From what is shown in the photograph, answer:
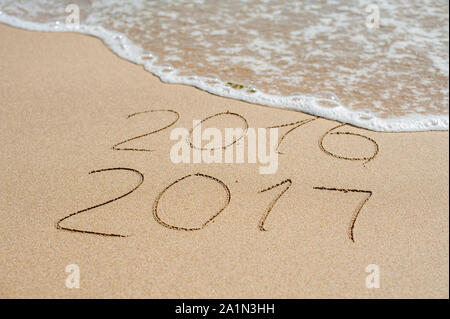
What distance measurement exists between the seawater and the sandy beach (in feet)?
0.84

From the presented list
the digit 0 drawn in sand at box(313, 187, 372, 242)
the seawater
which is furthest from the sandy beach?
the seawater

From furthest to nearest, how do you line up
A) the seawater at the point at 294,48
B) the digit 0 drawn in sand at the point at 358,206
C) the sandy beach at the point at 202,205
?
the seawater at the point at 294,48 < the digit 0 drawn in sand at the point at 358,206 < the sandy beach at the point at 202,205

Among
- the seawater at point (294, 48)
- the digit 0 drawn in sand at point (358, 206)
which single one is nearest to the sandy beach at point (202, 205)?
the digit 0 drawn in sand at point (358, 206)

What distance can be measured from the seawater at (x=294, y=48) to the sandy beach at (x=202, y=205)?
0.26 meters

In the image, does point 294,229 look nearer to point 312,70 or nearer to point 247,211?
point 247,211

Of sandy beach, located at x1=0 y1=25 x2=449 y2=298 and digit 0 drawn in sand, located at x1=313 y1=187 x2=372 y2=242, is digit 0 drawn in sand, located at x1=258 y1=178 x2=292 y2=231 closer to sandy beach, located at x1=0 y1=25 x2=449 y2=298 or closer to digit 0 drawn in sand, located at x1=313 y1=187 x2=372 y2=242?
sandy beach, located at x1=0 y1=25 x2=449 y2=298

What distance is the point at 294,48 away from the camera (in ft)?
11.8

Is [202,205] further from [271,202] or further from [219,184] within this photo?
[271,202]

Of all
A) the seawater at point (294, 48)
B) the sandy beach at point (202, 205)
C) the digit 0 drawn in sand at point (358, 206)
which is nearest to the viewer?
the sandy beach at point (202, 205)

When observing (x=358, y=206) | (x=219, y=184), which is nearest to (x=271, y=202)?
(x=219, y=184)

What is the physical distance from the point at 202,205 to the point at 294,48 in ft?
6.29

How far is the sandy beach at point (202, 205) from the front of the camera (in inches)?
74.3

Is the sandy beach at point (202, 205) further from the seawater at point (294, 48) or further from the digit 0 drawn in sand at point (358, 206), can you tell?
the seawater at point (294, 48)

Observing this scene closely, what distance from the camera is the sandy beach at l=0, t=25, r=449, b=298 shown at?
189 centimetres
